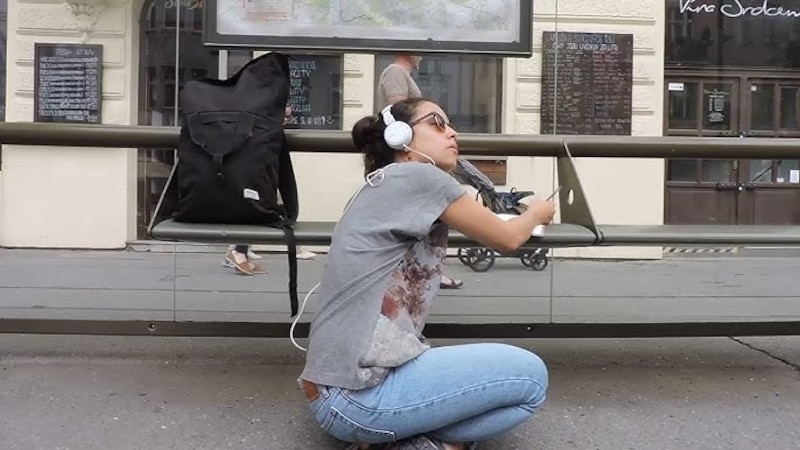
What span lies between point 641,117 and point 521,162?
2062mm

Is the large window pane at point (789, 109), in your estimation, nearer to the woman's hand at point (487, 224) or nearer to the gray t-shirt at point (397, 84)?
the gray t-shirt at point (397, 84)

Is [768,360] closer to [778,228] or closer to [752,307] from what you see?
[778,228]

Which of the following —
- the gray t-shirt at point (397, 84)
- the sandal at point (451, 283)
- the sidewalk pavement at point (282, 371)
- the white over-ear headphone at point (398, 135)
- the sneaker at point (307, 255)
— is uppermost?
the gray t-shirt at point (397, 84)

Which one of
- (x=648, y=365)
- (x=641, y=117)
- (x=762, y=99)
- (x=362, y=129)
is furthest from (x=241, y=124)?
(x=762, y=99)

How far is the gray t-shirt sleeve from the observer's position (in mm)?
2457

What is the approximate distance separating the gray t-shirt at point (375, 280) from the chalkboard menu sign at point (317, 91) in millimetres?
6306

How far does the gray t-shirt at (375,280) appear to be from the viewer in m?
2.42

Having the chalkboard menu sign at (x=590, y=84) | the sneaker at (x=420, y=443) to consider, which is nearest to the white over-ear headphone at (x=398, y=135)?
the sneaker at (x=420, y=443)

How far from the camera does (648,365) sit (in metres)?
3.96

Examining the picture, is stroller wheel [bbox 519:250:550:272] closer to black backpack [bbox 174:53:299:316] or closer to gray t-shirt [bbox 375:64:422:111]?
gray t-shirt [bbox 375:64:422:111]

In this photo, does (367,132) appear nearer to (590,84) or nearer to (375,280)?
(375,280)

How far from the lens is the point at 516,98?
883cm

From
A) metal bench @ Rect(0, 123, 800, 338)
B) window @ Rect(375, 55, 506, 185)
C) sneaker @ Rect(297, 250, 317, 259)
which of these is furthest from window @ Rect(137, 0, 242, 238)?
metal bench @ Rect(0, 123, 800, 338)

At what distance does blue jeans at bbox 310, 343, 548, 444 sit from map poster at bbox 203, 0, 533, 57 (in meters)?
1.70
